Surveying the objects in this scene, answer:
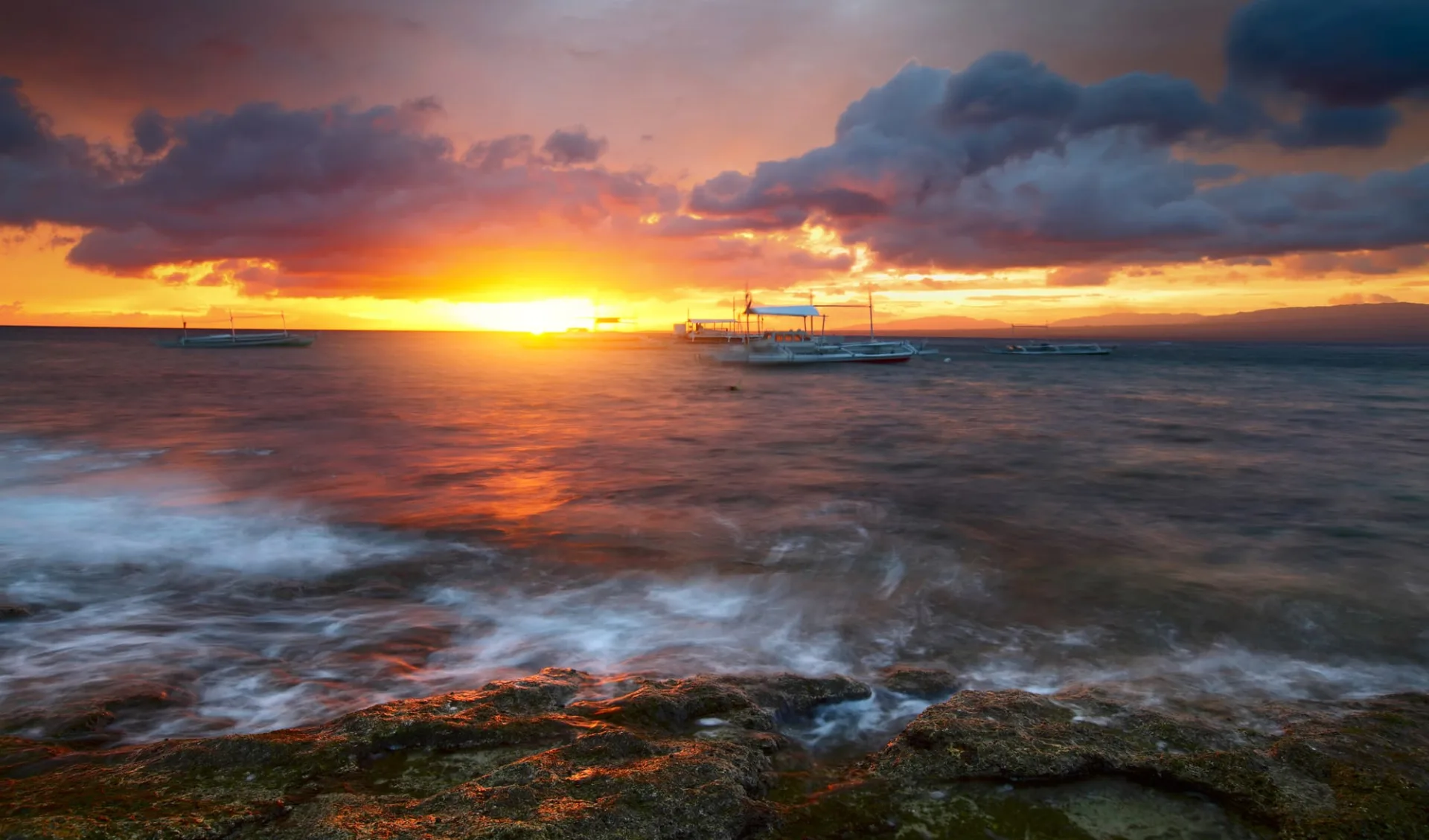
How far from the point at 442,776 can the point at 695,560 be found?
629 cm

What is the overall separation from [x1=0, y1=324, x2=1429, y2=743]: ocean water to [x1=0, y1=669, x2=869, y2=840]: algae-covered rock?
2.85ft

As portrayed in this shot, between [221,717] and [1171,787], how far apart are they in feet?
20.7

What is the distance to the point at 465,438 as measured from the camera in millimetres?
23906

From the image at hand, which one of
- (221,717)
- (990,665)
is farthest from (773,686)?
(221,717)

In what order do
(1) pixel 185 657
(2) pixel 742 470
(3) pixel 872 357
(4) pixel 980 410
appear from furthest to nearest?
(3) pixel 872 357 < (4) pixel 980 410 < (2) pixel 742 470 < (1) pixel 185 657

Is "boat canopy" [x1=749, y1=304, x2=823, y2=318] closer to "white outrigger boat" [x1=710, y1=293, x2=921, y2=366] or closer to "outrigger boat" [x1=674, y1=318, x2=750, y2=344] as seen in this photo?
"white outrigger boat" [x1=710, y1=293, x2=921, y2=366]

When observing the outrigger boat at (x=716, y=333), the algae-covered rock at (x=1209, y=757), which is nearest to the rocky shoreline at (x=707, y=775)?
the algae-covered rock at (x=1209, y=757)

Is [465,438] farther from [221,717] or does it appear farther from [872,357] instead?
[872,357]

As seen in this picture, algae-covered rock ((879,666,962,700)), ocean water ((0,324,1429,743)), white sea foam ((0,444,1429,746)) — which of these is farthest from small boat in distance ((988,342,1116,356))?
algae-covered rock ((879,666,962,700))

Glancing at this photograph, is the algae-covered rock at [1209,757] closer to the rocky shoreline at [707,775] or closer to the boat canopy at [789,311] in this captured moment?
the rocky shoreline at [707,775]

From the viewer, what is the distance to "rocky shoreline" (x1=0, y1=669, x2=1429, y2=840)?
356cm

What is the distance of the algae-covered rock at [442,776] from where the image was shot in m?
3.47

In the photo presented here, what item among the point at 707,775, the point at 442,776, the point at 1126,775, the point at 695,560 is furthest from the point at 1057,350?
the point at 442,776

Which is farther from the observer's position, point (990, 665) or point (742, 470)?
point (742, 470)
